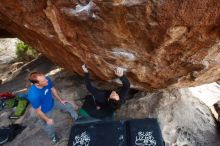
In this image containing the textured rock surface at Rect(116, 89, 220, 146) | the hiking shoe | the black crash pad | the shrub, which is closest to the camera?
the black crash pad

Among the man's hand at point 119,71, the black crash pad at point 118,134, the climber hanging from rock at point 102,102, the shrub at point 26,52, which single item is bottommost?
the black crash pad at point 118,134

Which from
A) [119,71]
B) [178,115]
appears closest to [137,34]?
[119,71]

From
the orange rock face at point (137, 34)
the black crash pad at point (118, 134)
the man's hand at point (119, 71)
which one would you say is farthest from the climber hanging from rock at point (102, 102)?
the black crash pad at point (118, 134)

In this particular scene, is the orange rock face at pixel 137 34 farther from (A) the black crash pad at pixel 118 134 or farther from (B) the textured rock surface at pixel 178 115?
(A) the black crash pad at pixel 118 134

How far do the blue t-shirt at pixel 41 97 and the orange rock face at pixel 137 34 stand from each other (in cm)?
90

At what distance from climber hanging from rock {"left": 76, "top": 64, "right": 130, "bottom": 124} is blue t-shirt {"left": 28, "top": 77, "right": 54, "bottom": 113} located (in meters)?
0.69

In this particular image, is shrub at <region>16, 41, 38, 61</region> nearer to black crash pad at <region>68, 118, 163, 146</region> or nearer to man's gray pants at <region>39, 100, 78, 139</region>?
man's gray pants at <region>39, 100, 78, 139</region>

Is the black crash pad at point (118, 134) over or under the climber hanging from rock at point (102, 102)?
under

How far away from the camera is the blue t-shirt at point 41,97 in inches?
199

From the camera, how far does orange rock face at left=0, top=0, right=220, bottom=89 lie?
3.86m

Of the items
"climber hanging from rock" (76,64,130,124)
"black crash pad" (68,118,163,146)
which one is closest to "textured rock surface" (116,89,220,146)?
"climber hanging from rock" (76,64,130,124)

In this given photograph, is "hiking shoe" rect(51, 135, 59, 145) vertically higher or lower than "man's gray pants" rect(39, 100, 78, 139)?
lower

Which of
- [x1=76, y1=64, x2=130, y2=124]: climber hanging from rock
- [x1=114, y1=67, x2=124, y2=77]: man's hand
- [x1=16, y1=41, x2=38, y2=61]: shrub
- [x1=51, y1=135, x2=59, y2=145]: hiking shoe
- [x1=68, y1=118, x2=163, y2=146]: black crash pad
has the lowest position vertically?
[x1=68, y1=118, x2=163, y2=146]: black crash pad

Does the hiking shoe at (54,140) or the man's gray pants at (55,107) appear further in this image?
the hiking shoe at (54,140)
